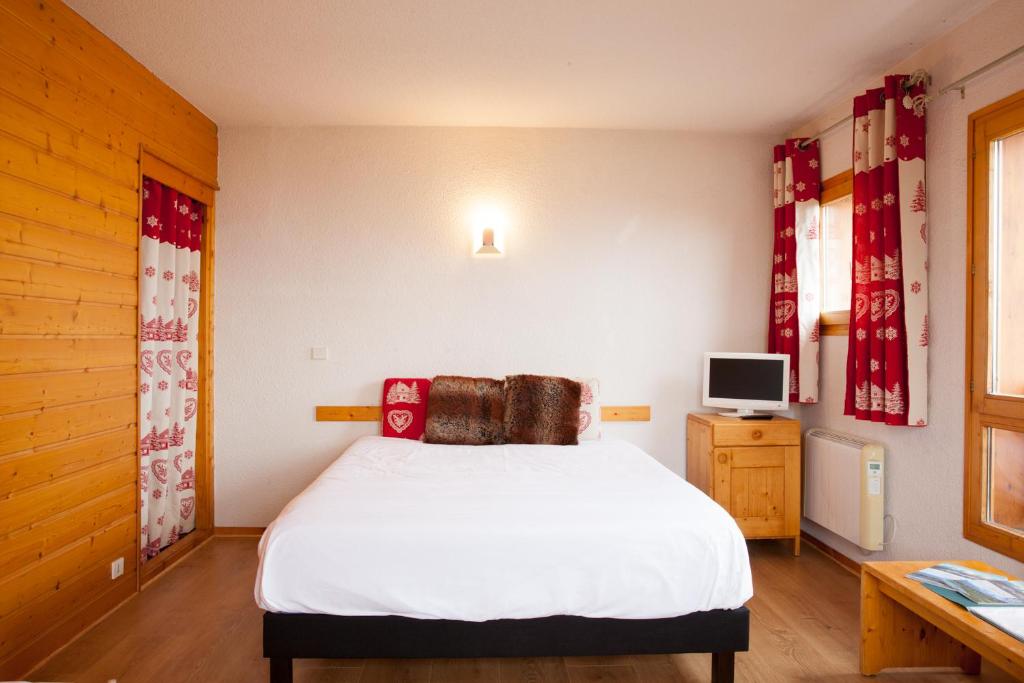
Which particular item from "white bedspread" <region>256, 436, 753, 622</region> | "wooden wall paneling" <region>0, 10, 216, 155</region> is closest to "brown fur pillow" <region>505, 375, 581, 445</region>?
"white bedspread" <region>256, 436, 753, 622</region>

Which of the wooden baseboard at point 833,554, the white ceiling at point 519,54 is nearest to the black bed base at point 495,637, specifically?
the wooden baseboard at point 833,554

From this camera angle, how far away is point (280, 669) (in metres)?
1.98

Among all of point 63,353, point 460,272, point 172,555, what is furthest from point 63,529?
point 460,272

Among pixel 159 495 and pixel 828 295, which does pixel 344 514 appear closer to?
pixel 159 495

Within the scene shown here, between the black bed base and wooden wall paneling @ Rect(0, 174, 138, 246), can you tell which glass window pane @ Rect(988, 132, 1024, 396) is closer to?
the black bed base

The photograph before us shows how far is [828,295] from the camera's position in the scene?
364 cm

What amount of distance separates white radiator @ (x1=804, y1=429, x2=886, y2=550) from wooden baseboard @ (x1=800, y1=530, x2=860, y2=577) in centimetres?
16

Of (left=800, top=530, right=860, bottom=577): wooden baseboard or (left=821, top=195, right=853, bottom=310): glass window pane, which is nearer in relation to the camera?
(left=800, top=530, right=860, bottom=577): wooden baseboard


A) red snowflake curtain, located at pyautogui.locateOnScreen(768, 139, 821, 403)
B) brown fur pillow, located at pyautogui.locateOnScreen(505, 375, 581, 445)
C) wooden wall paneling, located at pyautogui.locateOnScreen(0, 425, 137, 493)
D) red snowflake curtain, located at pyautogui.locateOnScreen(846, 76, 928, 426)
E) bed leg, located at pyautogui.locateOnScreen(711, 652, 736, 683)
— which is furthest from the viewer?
red snowflake curtain, located at pyautogui.locateOnScreen(768, 139, 821, 403)

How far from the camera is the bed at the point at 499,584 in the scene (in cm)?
194

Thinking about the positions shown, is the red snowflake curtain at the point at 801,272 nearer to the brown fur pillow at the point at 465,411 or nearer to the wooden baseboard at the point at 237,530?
the brown fur pillow at the point at 465,411

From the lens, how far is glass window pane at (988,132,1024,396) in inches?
92.0

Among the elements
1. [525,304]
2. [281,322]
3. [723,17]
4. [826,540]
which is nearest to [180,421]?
[281,322]

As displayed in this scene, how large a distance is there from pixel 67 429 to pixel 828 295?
13.2 feet
